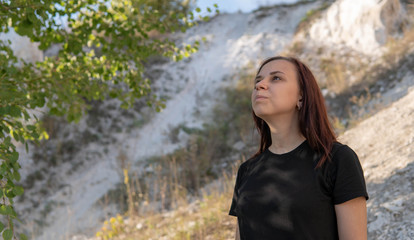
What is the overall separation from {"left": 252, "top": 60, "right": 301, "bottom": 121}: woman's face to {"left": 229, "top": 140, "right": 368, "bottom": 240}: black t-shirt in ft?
0.70

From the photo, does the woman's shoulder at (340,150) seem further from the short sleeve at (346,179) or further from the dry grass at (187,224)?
the dry grass at (187,224)

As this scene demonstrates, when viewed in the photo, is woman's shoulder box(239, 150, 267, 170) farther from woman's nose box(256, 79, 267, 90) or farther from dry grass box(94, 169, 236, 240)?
dry grass box(94, 169, 236, 240)

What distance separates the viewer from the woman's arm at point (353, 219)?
1.60 meters

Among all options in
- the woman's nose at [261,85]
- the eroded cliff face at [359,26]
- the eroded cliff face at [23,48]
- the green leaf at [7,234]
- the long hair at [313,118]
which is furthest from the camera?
the eroded cliff face at [359,26]

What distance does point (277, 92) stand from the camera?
1.86m

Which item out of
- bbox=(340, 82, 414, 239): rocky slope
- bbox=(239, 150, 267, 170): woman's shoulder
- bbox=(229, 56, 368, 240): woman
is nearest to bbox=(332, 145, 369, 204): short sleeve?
bbox=(229, 56, 368, 240): woman

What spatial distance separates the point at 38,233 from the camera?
26.8 feet

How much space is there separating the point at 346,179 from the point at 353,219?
0.18 metres

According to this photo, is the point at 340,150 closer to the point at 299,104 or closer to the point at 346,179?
the point at 346,179

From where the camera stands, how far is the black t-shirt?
5.33 feet

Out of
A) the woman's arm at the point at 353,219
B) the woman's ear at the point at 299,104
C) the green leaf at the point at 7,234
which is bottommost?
the woman's arm at the point at 353,219

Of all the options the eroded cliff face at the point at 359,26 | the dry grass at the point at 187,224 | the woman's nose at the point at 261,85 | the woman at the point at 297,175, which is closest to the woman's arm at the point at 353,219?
the woman at the point at 297,175

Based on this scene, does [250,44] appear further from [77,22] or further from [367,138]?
[77,22]

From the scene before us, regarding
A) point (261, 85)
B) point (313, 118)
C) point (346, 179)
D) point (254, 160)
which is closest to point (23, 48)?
point (254, 160)
